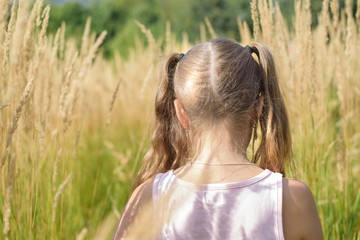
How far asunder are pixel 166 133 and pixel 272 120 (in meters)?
0.39

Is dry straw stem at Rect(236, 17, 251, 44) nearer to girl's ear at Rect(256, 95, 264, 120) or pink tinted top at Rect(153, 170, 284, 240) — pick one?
girl's ear at Rect(256, 95, 264, 120)

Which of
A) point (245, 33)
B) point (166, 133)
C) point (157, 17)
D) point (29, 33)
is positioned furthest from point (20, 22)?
point (157, 17)

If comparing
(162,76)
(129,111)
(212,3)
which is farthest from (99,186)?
(212,3)

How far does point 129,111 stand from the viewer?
3.29m

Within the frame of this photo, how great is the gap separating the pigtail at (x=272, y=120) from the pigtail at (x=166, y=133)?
11.4 inches

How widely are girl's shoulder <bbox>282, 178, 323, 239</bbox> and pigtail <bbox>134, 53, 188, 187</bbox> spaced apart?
0.48 m

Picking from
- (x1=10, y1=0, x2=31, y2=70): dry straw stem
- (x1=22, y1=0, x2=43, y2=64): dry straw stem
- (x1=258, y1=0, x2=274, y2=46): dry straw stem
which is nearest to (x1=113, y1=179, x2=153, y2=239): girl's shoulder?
(x1=10, y1=0, x2=31, y2=70): dry straw stem

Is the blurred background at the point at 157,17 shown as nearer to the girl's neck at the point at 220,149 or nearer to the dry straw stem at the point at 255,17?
the dry straw stem at the point at 255,17

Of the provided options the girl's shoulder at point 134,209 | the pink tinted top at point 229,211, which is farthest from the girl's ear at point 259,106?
the girl's shoulder at point 134,209

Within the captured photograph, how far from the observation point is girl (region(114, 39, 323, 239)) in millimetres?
989

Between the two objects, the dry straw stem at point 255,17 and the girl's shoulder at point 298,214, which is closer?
the girl's shoulder at point 298,214

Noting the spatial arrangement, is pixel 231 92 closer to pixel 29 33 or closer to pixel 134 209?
pixel 134 209

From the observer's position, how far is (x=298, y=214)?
100cm

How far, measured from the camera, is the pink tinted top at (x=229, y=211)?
3.23 feet
